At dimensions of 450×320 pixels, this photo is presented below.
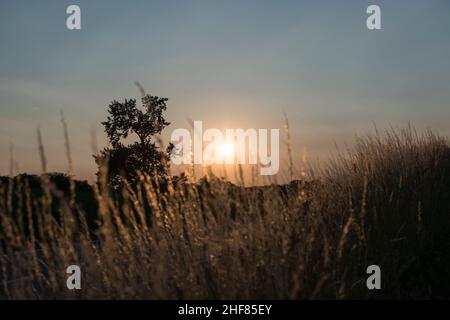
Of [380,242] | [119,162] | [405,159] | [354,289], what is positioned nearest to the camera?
[354,289]

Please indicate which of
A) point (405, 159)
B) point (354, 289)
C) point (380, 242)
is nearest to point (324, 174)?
point (405, 159)

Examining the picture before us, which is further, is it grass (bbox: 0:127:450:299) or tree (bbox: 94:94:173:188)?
tree (bbox: 94:94:173:188)

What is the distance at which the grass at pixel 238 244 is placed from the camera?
4242 mm

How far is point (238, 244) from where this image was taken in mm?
4570

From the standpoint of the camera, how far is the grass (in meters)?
4.24

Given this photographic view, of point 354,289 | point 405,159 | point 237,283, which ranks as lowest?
point 354,289

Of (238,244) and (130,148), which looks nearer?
(238,244)

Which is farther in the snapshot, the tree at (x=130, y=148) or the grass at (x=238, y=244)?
the tree at (x=130, y=148)

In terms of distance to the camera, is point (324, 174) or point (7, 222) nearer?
point (7, 222)

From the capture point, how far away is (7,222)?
4.59 metres
